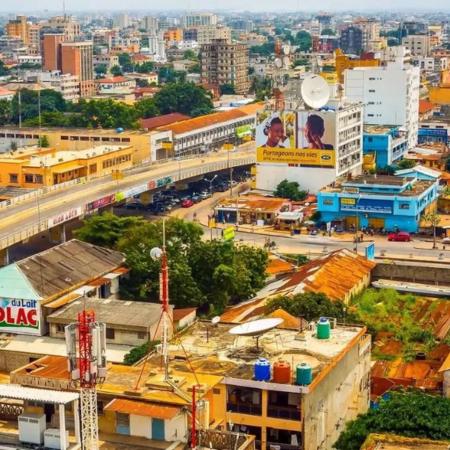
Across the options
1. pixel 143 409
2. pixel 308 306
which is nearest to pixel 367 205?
pixel 308 306

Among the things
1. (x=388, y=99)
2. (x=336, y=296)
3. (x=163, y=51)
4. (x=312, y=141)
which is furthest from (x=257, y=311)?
(x=163, y=51)

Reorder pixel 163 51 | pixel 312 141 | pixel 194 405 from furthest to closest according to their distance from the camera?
pixel 163 51 → pixel 312 141 → pixel 194 405

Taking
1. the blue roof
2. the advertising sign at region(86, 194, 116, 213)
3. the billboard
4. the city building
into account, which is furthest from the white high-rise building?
the city building

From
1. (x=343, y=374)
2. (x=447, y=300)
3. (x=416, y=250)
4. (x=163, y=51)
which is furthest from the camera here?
(x=163, y=51)

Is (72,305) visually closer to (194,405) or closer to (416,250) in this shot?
(194,405)

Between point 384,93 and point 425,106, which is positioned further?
point 425,106

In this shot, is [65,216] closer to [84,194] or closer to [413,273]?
[84,194]

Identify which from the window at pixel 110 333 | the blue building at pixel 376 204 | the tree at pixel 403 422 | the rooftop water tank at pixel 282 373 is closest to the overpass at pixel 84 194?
the blue building at pixel 376 204
